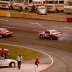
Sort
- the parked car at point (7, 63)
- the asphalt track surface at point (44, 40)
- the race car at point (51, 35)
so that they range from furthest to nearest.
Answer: the race car at point (51, 35) → the asphalt track surface at point (44, 40) → the parked car at point (7, 63)

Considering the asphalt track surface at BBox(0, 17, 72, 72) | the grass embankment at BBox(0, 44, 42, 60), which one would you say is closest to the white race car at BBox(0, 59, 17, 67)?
the asphalt track surface at BBox(0, 17, 72, 72)

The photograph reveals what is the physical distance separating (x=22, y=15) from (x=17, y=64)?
1287 inches

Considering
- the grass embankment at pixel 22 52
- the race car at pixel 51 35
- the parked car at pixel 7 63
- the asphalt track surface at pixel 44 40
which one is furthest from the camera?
the race car at pixel 51 35

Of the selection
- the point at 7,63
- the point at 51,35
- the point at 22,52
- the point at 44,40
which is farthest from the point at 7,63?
the point at 51,35

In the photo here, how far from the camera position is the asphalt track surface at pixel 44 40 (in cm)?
3595

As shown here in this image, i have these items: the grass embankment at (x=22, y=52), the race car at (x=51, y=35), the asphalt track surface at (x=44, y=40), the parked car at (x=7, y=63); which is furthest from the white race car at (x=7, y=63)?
the race car at (x=51, y=35)

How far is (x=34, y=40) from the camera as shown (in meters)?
47.2

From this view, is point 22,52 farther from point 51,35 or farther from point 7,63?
point 51,35

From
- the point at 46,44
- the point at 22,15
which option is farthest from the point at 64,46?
the point at 22,15

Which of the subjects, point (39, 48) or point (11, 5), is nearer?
point (39, 48)

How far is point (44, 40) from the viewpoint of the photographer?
47375mm

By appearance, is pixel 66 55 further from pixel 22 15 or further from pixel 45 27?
pixel 22 15

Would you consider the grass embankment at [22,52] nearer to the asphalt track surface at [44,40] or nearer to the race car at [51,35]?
the asphalt track surface at [44,40]

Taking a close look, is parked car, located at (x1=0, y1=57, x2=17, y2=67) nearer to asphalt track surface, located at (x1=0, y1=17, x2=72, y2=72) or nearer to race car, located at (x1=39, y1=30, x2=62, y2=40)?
asphalt track surface, located at (x1=0, y1=17, x2=72, y2=72)
